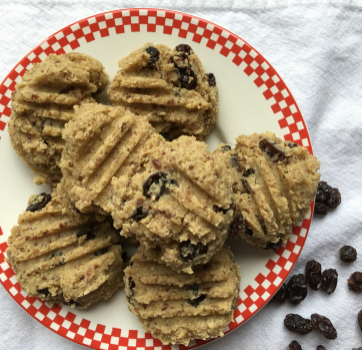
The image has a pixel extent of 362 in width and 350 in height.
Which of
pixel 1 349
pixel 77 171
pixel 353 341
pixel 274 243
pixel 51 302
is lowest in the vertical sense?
pixel 353 341

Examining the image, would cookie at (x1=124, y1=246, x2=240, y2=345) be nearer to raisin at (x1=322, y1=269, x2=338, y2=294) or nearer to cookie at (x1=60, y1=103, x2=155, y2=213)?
cookie at (x1=60, y1=103, x2=155, y2=213)

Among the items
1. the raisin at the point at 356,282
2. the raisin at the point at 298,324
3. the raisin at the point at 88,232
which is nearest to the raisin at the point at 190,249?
the raisin at the point at 88,232

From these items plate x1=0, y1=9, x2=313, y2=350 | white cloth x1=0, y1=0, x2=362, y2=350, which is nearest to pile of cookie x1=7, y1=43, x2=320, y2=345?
plate x1=0, y1=9, x2=313, y2=350

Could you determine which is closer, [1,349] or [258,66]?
[258,66]

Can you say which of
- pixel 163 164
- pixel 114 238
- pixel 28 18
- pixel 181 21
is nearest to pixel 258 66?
pixel 181 21

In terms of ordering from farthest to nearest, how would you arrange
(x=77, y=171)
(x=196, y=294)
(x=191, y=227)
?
(x=196, y=294) < (x=77, y=171) < (x=191, y=227)

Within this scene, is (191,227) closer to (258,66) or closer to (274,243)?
(274,243)

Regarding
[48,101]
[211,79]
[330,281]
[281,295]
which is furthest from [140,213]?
[330,281]
